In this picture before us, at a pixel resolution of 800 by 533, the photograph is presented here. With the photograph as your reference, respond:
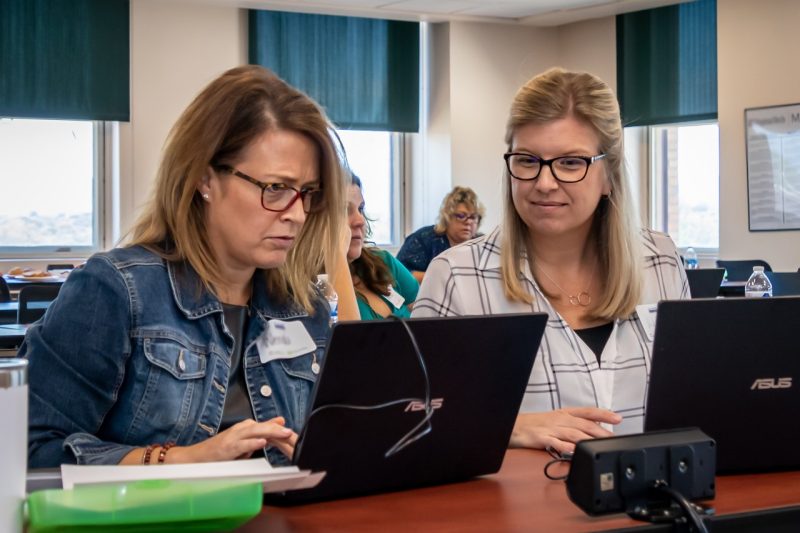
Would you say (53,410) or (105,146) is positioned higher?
(105,146)

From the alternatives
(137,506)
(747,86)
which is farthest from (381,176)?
(137,506)

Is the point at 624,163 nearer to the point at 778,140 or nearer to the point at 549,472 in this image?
the point at 549,472

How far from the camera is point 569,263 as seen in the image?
2398mm

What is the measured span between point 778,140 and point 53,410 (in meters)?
7.58

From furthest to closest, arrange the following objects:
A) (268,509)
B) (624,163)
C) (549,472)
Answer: (624,163)
(549,472)
(268,509)

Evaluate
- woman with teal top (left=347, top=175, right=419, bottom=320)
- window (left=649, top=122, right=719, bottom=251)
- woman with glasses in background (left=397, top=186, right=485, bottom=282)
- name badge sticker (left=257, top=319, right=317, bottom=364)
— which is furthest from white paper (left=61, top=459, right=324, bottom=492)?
window (left=649, top=122, right=719, bottom=251)

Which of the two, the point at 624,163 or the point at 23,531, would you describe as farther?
the point at 624,163

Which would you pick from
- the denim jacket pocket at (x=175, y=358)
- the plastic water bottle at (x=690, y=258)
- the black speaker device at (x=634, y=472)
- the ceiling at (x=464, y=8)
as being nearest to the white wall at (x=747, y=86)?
the plastic water bottle at (x=690, y=258)

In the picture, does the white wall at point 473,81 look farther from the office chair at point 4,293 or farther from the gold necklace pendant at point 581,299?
the gold necklace pendant at point 581,299

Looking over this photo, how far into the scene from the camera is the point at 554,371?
2.20 m

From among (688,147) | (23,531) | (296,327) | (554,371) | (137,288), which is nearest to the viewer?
(23,531)

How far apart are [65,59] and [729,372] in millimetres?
7781

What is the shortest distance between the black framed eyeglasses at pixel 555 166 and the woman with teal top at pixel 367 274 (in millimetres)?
1496

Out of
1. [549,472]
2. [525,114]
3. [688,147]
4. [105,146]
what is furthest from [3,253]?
[549,472]
